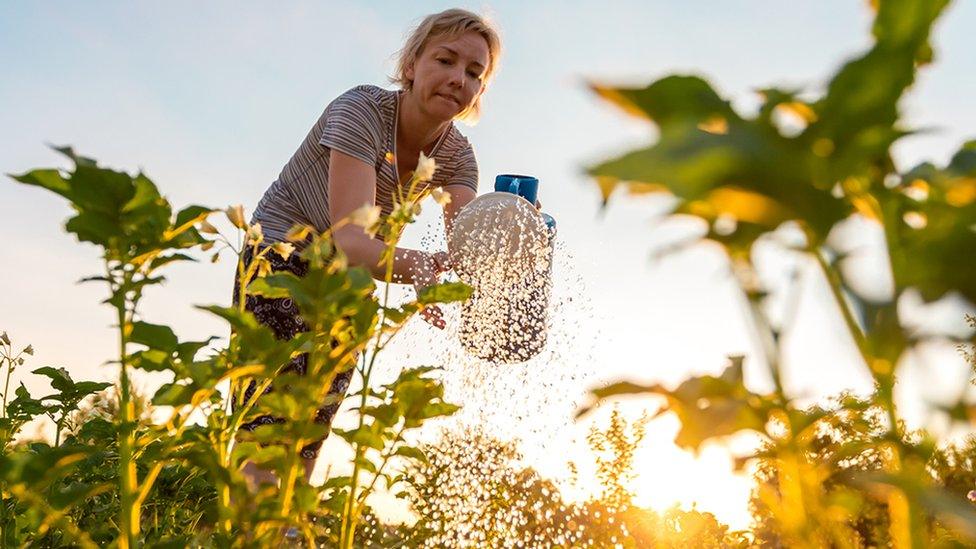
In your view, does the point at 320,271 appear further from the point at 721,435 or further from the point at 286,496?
the point at 721,435

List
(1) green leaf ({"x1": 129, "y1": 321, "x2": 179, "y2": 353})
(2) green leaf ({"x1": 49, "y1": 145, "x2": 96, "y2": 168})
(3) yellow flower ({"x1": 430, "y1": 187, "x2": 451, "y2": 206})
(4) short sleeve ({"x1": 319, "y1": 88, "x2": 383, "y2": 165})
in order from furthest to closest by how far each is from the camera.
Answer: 1. (4) short sleeve ({"x1": 319, "y1": 88, "x2": 383, "y2": 165})
2. (3) yellow flower ({"x1": 430, "y1": 187, "x2": 451, "y2": 206})
3. (1) green leaf ({"x1": 129, "y1": 321, "x2": 179, "y2": 353})
4. (2) green leaf ({"x1": 49, "y1": 145, "x2": 96, "y2": 168})

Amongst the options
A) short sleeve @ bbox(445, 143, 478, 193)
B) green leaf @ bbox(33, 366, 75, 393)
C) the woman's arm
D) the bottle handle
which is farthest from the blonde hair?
green leaf @ bbox(33, 366, 75, 393)

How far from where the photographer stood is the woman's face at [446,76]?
139 inches

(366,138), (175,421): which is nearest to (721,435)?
(175,421)

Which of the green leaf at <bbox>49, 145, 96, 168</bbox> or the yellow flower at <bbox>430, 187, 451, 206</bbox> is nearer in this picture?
the green leaf at <bbox>49, 145, 96, 168</bbox>

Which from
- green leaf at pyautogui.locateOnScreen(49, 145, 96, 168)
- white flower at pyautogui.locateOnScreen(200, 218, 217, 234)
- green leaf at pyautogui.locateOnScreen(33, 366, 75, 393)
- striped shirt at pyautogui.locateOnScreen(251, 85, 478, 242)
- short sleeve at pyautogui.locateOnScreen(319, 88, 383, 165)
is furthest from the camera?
striped shirt at pyautogui.locateOnScreen(251, 85, 478, 242)

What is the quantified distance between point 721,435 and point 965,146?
13.7 inches

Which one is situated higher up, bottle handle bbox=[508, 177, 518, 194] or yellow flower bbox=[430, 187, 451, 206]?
bottle handle bbox=[508, 177, 518, 194]

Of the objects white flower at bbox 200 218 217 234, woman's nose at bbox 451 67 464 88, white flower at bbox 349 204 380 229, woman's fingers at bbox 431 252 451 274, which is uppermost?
woman's nose at bbox 451 67 464 88

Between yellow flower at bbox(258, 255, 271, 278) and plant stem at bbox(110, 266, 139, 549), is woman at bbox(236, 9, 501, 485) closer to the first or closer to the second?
yellow flower at bbox(258, 255, 271, 278)

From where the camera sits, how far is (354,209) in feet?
9.96

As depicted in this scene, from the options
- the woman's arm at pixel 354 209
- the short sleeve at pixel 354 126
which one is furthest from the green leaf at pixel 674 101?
the short sleeve at pixel 354 126

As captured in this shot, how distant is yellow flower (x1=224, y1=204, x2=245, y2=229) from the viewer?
1.51 meters

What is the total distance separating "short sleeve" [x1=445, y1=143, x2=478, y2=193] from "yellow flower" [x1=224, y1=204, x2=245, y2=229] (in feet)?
8.26
